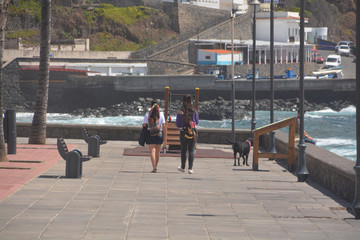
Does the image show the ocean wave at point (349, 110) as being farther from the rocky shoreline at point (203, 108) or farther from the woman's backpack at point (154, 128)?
the woman's backpack at point (154, 128)

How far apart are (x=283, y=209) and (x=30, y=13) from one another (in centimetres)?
8030

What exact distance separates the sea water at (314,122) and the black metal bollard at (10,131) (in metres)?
29.8

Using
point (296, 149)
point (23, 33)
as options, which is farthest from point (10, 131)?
point (23, 33)

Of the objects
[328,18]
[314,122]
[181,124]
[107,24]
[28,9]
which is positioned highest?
[328,18]

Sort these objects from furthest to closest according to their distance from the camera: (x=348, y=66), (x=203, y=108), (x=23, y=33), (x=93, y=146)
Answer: (x=348, y=66) < (x=23, y=33) < (x=203, y=108) < (x=93, y=146)

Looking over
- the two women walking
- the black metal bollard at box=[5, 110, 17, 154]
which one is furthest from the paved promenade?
the black metal bollard at box=[5, 110, 17, 154]

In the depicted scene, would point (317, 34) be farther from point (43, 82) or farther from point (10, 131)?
point (10, 131)

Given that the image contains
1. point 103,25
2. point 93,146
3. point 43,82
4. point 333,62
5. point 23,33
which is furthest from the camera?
point 333,62

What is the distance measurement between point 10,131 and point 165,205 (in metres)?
8.21

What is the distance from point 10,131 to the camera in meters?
18.9

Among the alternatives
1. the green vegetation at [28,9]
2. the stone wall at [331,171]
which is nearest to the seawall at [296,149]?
the stone wall at [331,171]

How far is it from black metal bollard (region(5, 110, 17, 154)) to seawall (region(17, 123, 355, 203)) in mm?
5604

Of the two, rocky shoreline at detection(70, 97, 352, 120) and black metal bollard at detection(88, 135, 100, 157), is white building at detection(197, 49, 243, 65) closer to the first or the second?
rocky shoreline at detection(70, 97, 352, 120)

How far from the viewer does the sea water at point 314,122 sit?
52.1 m
